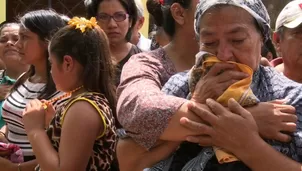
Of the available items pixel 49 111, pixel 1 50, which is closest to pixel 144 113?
pixel 49 111

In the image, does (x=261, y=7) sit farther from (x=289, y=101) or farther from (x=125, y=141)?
(x=125, y=141)

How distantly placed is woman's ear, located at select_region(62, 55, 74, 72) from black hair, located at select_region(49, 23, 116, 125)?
0.05ft

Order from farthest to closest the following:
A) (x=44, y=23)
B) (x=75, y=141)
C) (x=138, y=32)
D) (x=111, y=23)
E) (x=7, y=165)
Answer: (x=138, y=32)
(x=111, y=23)
(x=44, y=23)
(x=7, y=165)
(x=75, y=141)

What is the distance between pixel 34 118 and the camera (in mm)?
2795

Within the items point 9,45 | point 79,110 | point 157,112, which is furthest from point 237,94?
point 9,45

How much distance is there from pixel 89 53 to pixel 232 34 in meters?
1.24

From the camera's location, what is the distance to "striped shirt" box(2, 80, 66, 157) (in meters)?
3.33

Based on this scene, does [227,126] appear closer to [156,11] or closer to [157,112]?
[157,112]

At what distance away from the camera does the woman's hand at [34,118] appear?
9.00 ft

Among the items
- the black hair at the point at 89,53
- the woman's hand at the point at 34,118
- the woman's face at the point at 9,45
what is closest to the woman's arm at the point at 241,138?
the black hair at the point at 89,53

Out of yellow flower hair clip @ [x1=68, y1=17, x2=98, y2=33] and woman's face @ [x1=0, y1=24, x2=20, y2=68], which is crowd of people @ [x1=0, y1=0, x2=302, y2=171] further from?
woman's face @ [x1=0, y1=24, x2=20, y2=68]

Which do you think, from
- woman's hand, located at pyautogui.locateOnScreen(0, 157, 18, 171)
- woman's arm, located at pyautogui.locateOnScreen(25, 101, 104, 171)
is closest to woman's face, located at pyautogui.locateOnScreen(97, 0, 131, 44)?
woman's hand, located at pyautogui.locateOnScreen(0, 157, 18, 171)

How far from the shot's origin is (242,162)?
1.59 meters

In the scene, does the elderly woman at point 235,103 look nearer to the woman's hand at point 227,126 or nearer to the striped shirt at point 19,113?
the woman's hand at point 227,126
